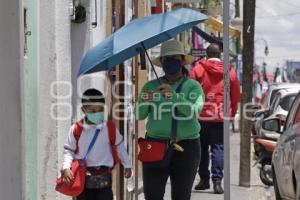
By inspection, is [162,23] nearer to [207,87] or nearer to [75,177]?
[75,177]

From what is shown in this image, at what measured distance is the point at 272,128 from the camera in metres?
9.91

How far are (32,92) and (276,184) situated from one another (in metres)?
3.68

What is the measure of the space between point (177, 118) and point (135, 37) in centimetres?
93

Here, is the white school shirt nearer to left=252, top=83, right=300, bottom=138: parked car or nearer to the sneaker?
the sneaker

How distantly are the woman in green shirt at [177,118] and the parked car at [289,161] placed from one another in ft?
3.66

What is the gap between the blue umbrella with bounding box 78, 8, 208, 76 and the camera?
657 cm

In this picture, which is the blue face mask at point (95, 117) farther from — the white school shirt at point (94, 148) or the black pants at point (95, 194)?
the black pants at point (95, 194)

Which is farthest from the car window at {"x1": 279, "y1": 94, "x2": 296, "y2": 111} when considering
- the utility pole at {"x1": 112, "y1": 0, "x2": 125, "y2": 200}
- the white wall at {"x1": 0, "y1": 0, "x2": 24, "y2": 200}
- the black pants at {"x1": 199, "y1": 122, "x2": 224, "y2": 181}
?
the white wall at {"x1": 0, "y1": 0, "x2": 24, "y2": 200}

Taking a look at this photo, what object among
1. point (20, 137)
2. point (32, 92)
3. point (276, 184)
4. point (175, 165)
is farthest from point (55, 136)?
point (276, 184)

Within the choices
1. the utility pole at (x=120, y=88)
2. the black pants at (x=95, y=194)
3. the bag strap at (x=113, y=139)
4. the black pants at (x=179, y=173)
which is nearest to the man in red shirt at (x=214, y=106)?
the utility pole at (x=120, y=88)

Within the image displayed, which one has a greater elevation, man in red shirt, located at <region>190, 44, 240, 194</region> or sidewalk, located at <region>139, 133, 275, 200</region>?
man in red shirt, located at <region>190, 44, 240, 194</region>

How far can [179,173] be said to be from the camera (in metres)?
7.20

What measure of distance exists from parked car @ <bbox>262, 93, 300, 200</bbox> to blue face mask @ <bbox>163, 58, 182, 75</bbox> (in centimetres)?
151

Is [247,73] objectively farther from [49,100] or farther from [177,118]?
[177,118]
